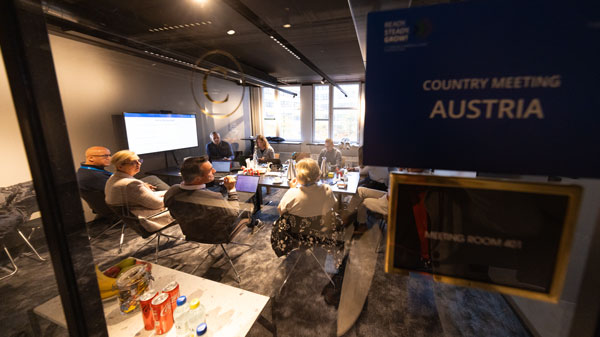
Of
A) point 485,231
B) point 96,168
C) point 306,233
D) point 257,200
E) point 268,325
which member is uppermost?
point 485,231

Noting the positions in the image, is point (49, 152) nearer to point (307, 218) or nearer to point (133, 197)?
point (307, 218)

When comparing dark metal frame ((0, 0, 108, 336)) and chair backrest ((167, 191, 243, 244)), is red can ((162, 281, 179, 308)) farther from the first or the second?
chair backrest ((167, 191, 243, 244))

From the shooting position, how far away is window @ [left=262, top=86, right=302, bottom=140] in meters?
7.50

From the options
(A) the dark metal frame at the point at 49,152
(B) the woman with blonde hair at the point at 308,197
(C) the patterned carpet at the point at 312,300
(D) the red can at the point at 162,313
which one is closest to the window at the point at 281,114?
(C) the patterned carpet at the point at 312,300

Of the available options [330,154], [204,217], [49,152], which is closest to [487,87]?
[49,152]

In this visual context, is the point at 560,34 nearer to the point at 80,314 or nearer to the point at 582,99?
the point at 582,99

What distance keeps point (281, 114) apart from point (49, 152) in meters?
7.24

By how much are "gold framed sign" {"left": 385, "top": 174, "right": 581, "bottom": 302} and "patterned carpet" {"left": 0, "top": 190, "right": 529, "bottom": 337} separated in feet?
2.46

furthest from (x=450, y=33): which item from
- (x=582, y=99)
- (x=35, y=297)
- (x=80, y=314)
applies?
(x=35, y=297)

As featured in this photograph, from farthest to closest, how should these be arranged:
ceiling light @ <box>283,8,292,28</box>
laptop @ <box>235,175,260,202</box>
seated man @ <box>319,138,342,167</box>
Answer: seated man @ <box>319,138,342,167</box> < laptop @ <box>235,175,260,202</box> < ceiling light @ <box>283,8,292,28</box>

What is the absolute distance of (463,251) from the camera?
60 centimetres

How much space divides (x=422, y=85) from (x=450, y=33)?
0.39 feet

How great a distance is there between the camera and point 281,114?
25.2ft

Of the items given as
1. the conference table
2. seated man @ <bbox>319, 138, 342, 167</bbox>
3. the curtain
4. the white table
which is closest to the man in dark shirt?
the white table
